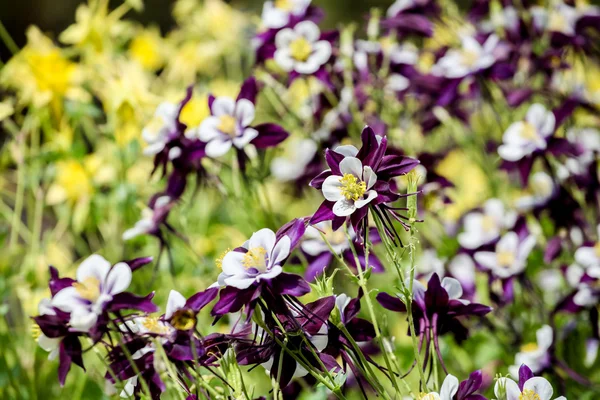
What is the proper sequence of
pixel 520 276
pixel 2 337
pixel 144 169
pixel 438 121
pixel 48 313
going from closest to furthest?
pixel 48 313 → pixel 520 276 → pixel 2 337 → pixel 438 121 → pixel 144 169

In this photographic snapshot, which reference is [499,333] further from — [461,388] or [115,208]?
[115,208]

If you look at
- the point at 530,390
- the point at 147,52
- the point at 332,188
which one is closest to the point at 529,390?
the point at 530,390

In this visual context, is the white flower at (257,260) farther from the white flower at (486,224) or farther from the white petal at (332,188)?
the white flower at (486,224)

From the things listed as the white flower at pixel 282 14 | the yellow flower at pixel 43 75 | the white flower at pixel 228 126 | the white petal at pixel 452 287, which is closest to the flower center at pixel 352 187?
the white petal at pixel 452 287

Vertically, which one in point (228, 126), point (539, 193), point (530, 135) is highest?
point (228, 126)

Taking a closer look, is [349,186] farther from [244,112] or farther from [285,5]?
[285,5]

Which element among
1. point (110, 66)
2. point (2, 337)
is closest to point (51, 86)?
point (110, 66)

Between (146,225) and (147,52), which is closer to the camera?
(146,225)
